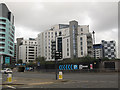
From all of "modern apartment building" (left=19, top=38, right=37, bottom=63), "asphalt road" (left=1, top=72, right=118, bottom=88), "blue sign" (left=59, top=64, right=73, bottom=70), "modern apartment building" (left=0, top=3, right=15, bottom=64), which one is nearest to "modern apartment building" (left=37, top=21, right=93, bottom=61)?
"modern apartment building" (left=0, top=3, right=15, bottom=64)

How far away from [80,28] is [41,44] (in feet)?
135

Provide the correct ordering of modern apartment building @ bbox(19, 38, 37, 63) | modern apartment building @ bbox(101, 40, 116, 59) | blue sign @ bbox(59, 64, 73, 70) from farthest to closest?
modern apartment building @ bbox(19, 38, 37, 63)
modern apartment building @ bbox(101, 40, 116, 59)
blue sign @ bbox(59, 64, 73, 70)

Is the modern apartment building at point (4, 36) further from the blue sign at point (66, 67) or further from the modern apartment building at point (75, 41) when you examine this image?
the blue sign at point (66, 67)

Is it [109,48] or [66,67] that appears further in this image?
[109,48]

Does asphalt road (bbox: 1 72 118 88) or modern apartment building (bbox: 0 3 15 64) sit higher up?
modern apartment building (bbox: 0 3 15 64)

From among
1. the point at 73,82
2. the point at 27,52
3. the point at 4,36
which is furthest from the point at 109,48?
the point at 73,82

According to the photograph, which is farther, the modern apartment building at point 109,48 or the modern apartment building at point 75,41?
the modern apartment building at point 109,48

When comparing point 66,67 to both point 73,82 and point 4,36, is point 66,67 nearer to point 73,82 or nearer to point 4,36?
point 73,82

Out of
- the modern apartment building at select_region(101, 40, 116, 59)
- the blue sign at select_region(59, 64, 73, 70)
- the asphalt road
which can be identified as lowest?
the blue sign at select_region(59, 64, 73, 70)

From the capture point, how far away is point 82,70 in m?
47.0

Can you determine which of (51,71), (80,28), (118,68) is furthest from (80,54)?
(118,68)

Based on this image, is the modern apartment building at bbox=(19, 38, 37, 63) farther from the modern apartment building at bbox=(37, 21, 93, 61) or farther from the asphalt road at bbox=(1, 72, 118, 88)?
the asphalt road at bbox=(1, 72, 118, 88)

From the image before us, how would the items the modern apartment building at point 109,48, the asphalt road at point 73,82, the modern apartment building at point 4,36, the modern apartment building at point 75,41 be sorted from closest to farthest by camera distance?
the asphalt road at point 73,82, the modern apartment building at point 4,36, the modern apartment building at point 75,41, the modern apartment building at point 109,48

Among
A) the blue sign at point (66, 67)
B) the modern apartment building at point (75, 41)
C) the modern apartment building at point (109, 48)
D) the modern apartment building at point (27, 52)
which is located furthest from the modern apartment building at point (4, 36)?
the modern apartment building at point (109, 48)
